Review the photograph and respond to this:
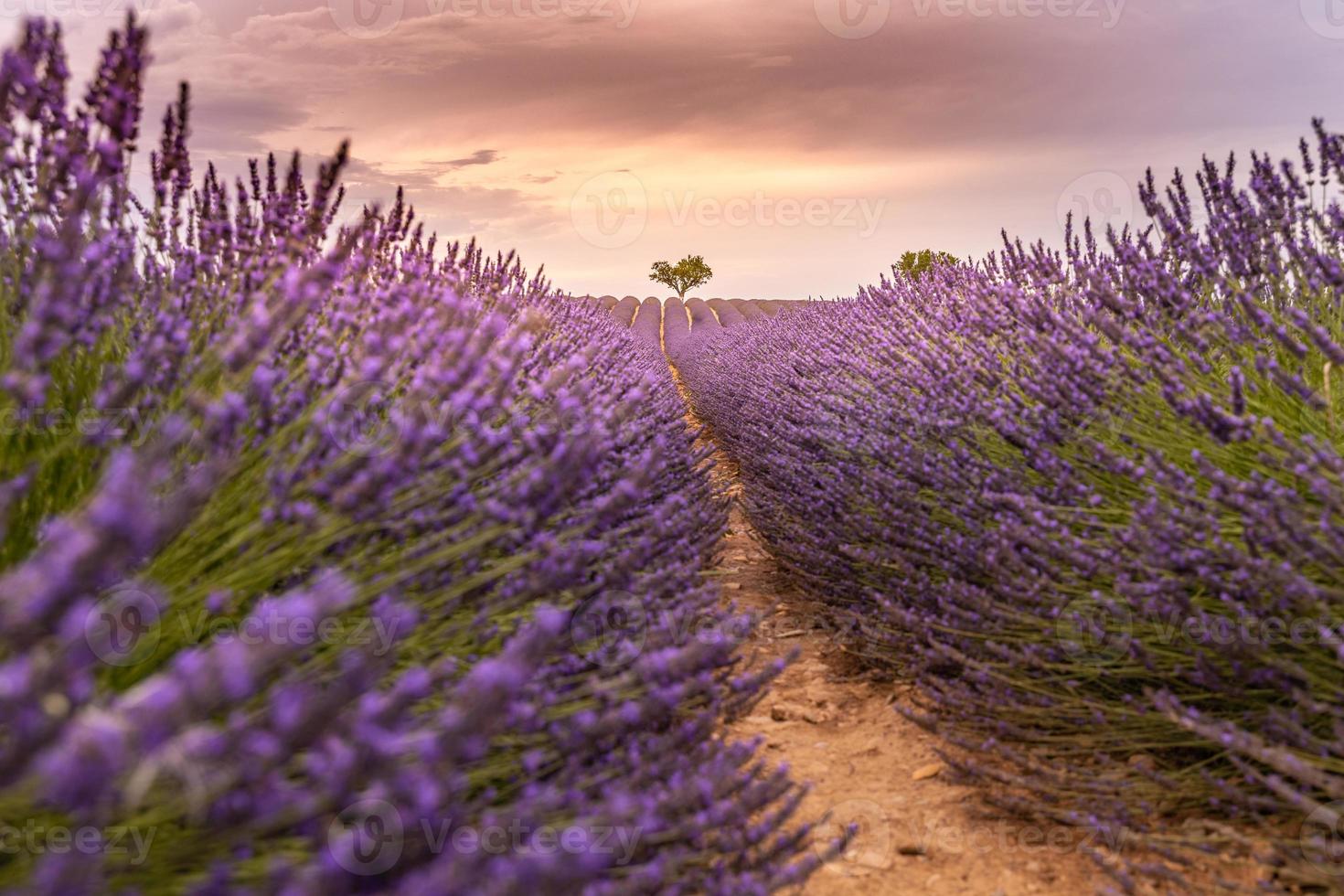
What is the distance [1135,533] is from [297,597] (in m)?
1.73

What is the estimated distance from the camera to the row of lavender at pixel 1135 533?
185 cm

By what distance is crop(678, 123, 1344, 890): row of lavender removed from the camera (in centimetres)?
185

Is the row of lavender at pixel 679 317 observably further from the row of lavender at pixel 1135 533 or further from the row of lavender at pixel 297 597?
the row of lavender at pixel 297 597

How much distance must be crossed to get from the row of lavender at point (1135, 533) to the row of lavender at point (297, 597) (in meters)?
0.75

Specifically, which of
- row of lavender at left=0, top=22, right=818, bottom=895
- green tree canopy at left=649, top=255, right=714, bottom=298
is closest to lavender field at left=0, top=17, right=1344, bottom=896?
row of lavender at left=0, top=22, right=818, bottom=895

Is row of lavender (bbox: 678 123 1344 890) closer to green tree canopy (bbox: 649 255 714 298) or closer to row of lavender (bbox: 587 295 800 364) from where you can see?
row of lavender (bbox: 587 295 800 364)

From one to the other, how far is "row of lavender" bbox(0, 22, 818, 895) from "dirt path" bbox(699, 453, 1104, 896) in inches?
10.6

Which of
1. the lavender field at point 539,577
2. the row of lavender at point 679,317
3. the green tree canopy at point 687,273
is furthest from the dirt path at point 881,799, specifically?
the green tree canopy at point 687,273

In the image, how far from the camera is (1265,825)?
1.90 meters

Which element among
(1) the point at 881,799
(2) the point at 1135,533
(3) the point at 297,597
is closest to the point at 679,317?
(1) the point at 881,799

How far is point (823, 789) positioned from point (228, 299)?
6.48 feet

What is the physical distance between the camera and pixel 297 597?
944mm

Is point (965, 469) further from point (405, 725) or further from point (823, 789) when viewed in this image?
point (405, 725)

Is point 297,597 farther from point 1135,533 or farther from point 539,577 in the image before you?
point 1135,533
